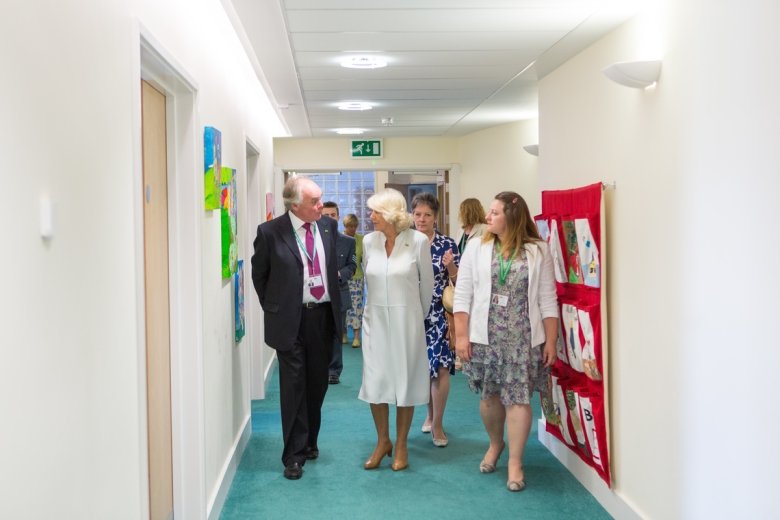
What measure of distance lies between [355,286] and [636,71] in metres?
5.44

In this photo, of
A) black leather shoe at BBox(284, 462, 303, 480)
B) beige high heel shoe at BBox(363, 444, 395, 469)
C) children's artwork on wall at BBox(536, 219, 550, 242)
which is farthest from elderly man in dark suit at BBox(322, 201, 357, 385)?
children's artwork on wall at BBox(536, 219, 550, 242)

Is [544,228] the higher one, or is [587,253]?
[544,228]

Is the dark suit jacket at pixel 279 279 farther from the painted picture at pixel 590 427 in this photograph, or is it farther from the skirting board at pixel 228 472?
the painted picture at pixel 590 427

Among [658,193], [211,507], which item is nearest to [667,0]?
[658,193]

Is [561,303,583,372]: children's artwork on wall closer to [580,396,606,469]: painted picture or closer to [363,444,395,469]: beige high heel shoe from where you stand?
[580,396,606,469]: painted picture

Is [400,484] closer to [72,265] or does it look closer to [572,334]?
[572,334]

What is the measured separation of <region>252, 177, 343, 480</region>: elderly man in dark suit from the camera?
4109 millimetres

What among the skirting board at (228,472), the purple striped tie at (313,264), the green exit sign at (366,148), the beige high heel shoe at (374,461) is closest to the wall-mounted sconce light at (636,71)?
the purple striped tie at (313,264)

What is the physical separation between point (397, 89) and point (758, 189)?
3.75 meters

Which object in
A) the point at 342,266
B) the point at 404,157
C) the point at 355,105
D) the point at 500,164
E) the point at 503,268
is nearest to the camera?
the point at 503,268

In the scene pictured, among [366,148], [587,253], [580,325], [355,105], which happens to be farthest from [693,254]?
[366,148]

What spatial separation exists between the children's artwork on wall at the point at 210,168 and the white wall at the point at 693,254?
180 cm

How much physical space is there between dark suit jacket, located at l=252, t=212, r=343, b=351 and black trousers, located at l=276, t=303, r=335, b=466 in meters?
0.09

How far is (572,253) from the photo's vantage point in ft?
12.7
